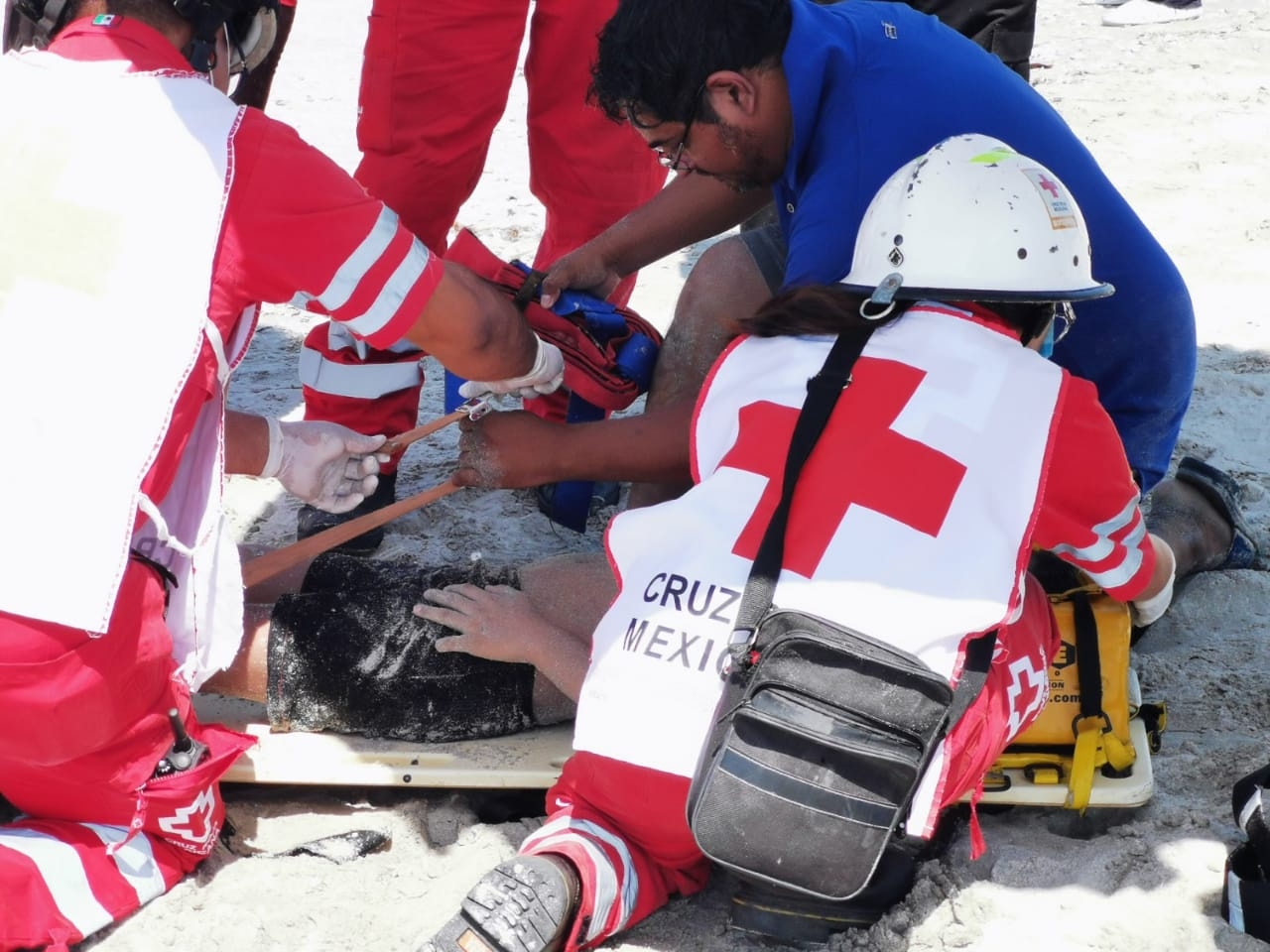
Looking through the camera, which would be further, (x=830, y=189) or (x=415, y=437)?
(x=415, y=437)

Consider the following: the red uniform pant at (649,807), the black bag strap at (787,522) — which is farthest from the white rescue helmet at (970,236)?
the red uniform pant at (649,807)

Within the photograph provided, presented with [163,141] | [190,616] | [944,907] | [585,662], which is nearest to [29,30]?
[163,141]

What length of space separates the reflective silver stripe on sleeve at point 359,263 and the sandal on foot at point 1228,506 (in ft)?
5.94

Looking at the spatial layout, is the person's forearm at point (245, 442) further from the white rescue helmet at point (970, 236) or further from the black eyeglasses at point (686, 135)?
the white rescue helmet at point (970, 236)

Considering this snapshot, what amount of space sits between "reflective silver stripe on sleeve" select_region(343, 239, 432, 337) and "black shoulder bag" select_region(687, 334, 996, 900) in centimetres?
77

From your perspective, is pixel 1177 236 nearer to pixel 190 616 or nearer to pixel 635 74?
pixel 635 74

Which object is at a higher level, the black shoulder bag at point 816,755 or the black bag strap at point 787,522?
the black bag strap at point 787,522

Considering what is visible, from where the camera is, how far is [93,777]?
2072 mm

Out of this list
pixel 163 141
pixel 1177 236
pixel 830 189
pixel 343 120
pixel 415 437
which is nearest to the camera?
pixel 163 141

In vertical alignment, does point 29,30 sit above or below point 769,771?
above

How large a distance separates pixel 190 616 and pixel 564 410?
1.22 m

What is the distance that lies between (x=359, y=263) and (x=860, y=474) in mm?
808

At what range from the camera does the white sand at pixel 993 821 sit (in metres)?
2.07

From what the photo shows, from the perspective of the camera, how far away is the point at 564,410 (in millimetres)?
3209
